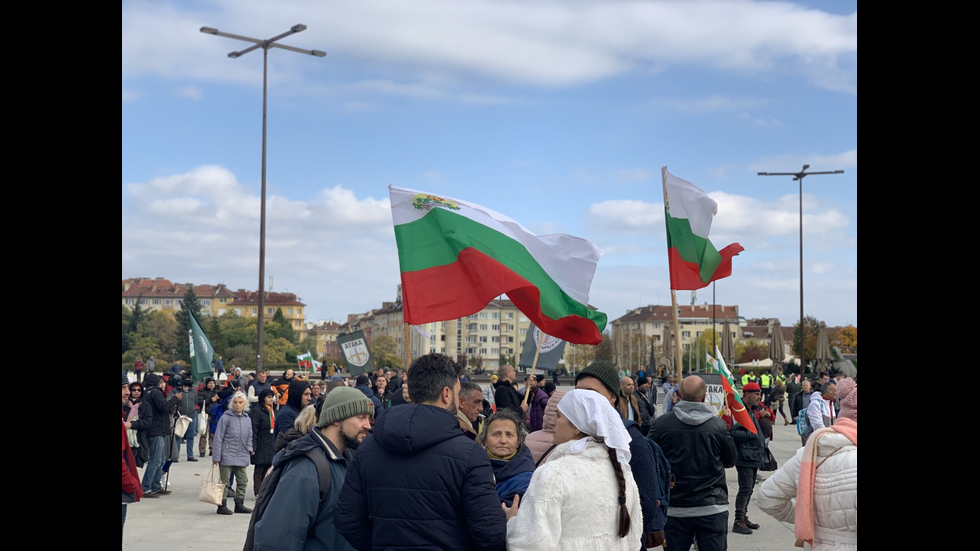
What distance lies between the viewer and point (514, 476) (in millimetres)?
5207

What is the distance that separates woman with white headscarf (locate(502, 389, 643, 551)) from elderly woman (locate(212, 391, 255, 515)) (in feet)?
29.8

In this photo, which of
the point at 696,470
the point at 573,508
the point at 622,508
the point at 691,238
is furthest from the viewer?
the point at 691,238

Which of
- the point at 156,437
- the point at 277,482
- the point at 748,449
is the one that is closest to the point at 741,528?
the point at 748,449

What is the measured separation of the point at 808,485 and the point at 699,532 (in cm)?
294

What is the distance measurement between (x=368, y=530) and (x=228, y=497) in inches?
438

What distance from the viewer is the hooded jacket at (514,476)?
5.06 metres

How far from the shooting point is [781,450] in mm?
21109

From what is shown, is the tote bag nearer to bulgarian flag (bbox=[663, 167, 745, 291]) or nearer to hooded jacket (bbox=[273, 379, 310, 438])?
hooded jacket (bbox=[273, 379, 310, 438])

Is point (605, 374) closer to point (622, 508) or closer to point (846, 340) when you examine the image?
point (622, 508)

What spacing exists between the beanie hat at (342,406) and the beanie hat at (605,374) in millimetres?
1535

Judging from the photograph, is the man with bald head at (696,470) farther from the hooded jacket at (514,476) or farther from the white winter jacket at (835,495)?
the white winter jacket at (835,495)

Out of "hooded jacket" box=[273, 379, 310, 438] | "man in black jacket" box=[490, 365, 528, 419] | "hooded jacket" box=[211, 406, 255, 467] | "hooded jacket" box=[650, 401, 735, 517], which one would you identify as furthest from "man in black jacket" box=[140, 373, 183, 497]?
"hooded jacket" box=[650, 401, 735, 517]
